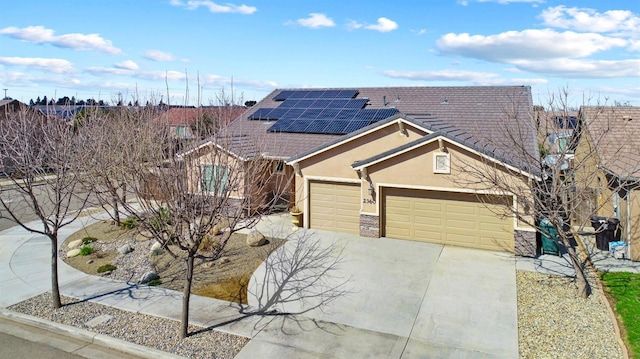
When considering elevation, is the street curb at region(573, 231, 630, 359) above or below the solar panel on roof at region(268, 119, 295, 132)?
below

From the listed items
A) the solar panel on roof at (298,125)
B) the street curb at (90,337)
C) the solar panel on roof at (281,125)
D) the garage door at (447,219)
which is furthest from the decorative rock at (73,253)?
the garage door at (447,219)

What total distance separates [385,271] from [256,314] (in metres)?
4.50

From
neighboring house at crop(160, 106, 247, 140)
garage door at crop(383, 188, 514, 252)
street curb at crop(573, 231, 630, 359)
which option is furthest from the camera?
garage door at crop(383, 188, 514, 252)

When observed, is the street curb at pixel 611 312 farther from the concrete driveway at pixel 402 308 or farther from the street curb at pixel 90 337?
the street curb at pixel 90 337

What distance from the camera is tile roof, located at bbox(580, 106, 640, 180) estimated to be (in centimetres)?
1243

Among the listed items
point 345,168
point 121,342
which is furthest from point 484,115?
point 121,342

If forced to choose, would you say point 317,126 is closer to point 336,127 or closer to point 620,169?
point 336,127

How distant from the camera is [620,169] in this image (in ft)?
41.8

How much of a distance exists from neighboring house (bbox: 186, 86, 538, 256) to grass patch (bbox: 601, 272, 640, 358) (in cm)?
253

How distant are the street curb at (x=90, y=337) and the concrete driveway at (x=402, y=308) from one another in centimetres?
187

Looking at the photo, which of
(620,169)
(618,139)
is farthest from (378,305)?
(618,139)

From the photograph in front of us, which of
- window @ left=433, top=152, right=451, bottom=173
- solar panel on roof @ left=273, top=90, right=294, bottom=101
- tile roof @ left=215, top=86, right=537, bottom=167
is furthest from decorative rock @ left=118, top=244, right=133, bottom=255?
solar panel on roof @ left=273, top=90, right=294, bottom=101

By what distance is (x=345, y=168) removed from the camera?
16.7 meters

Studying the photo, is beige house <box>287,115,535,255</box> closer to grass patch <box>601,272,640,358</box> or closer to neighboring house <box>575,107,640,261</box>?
neighboring house <box>575,107,640,261</box>
